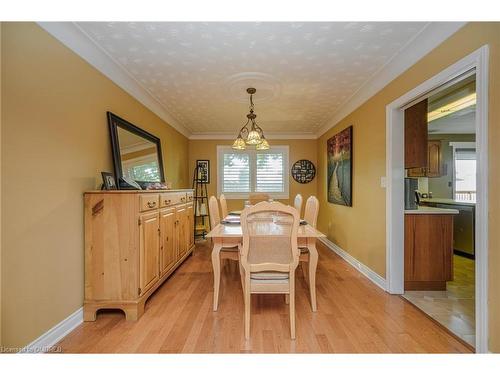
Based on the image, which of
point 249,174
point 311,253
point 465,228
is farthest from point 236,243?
point 465,228

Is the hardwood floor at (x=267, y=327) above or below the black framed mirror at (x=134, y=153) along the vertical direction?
below

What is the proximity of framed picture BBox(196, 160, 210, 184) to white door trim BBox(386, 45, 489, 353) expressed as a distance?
4002 millimetres

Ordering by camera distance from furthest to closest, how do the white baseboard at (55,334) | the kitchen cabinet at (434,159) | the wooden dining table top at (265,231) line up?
the kitchen cabinet at (434,159) → the wooden dining table top at (265,231) → the white baseboard at (55,334)

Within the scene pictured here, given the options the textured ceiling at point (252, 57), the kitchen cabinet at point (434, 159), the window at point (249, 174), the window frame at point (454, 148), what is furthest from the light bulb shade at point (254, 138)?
the window frame at point (454, 148)

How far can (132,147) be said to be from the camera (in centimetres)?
292

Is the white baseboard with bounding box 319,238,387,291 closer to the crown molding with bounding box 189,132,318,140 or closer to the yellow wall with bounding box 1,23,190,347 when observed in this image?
the crown molding with bounding box 189,132,318,140

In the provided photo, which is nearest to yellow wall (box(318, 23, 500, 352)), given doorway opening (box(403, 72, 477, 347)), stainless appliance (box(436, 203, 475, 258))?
doorway opening (box(403, 72, 477, 347))

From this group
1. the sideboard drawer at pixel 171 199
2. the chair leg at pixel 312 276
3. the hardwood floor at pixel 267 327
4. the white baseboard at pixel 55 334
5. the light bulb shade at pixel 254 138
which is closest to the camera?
the white baseboard at pixel 55 334

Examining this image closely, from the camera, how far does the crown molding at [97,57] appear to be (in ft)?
5.86

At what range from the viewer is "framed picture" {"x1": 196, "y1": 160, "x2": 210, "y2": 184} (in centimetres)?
560

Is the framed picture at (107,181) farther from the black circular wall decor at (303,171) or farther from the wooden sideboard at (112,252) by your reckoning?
the black circular wall decor at (303,171)

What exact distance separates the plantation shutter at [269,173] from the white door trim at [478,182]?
3.15 metres
